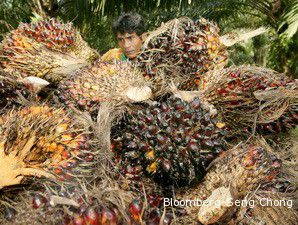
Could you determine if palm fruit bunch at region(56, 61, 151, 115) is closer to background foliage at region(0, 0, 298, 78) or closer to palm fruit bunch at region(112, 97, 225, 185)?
palm fruit bunch at region(112, 97, 225, 185)

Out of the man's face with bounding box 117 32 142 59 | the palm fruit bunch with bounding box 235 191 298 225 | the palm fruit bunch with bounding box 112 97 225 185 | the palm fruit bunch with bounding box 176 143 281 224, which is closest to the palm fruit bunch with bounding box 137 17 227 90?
the man's face with bounding box 117 32 142 59

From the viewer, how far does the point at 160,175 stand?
1199mm

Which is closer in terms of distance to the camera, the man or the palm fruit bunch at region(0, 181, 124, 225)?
the palm fruit bunch at region(0, 181, 124, 225)

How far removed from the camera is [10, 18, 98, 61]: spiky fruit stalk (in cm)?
178

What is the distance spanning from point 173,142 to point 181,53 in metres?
0.56

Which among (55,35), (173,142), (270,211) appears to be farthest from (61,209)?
(55,35)

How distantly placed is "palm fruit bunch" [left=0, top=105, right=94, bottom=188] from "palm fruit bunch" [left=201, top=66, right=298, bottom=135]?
21.3 inches

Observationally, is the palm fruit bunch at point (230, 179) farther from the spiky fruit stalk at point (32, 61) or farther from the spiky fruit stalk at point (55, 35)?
the spiky fruit stalk at point (55, 35)

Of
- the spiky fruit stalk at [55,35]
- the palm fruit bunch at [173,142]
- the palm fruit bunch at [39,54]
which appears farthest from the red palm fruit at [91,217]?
the spiky fruit stalk at [55,35]

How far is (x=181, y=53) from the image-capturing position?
1.61 meters

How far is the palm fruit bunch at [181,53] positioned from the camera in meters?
1.59

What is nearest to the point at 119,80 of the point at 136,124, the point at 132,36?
the point at 136,124

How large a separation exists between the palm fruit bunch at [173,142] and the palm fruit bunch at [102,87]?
140 millimetres

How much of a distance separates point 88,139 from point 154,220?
0.45m
